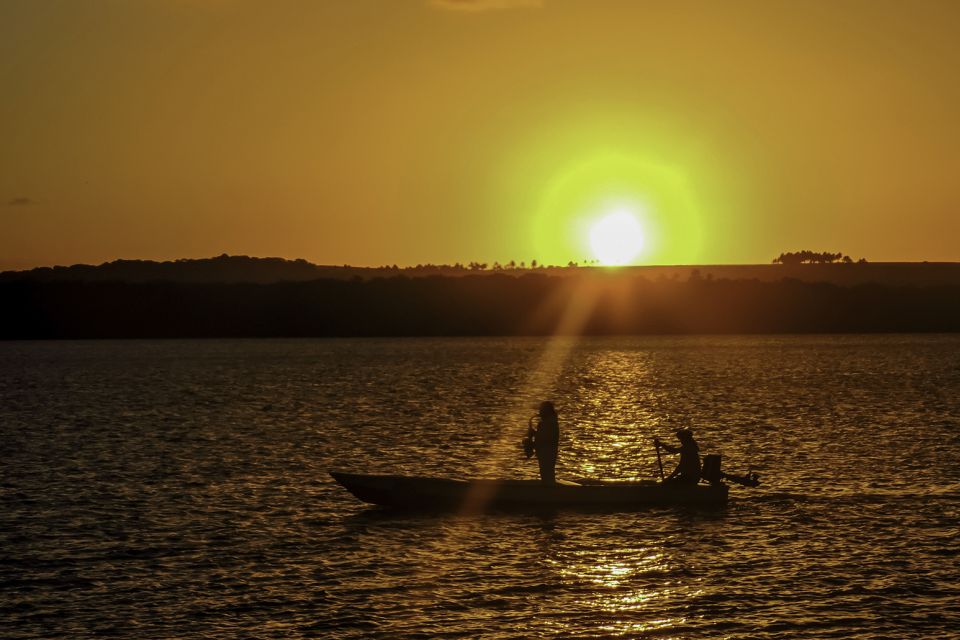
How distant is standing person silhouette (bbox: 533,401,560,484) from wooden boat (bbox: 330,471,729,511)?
46cm

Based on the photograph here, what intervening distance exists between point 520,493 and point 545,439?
1.99 metres

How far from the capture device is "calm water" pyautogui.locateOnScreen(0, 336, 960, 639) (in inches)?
976

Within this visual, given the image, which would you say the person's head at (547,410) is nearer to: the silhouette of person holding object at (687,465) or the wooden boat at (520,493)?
the wooden boat at (520,493)

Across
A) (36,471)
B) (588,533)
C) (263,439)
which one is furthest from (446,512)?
(263,439)

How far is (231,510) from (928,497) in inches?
811

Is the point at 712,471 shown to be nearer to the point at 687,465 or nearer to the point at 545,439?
the point at 687,465

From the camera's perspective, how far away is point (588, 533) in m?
32.9

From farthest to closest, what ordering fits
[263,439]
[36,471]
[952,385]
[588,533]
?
1. [952,385]
2. [263,439]
3. [36,471]
4. [588,533]

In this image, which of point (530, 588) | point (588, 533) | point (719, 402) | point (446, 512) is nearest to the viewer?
point (530, 588)

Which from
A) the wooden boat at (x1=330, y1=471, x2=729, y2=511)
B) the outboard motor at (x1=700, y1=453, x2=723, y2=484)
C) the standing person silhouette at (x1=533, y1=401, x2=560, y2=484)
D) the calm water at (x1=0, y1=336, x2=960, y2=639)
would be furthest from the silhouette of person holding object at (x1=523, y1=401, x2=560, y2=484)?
the outboard motor at (x1=700, y1=453, x2=723, y2=484)

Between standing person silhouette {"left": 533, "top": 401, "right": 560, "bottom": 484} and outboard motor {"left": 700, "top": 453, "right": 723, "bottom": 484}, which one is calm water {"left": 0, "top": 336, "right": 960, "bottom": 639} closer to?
outboard motor {"left": 700, "top": 453, "right": 723, "bottom": 484}

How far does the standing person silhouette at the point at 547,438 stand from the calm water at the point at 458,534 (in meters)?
1.29

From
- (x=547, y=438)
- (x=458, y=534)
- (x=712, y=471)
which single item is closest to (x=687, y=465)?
(x=712, y=471)

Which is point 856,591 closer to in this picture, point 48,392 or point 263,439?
point 263,439
